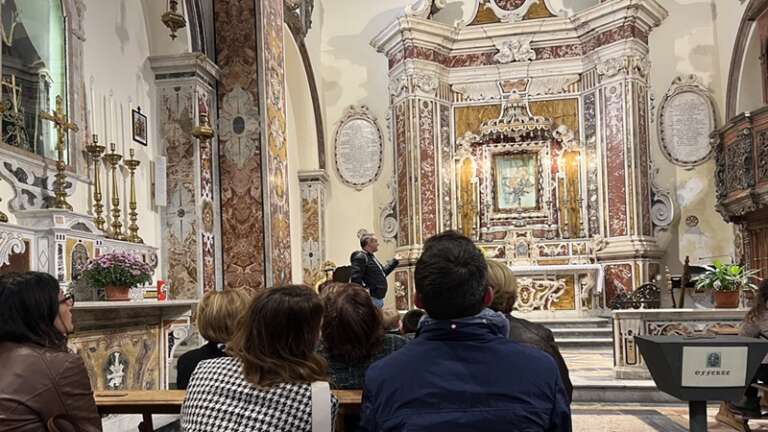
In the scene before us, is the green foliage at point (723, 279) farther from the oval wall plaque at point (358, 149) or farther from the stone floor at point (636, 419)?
the oval wall plaque at point (358, 149)

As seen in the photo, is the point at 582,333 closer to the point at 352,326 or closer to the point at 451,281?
the point at 352,326

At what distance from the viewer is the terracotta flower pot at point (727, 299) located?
744cm

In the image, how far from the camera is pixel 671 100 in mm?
13148

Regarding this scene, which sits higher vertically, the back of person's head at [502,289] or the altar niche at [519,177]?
the altar niche at [519,177]

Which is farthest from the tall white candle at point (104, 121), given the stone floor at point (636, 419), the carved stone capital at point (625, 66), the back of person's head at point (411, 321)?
the carved stone capital at point (625, 66)

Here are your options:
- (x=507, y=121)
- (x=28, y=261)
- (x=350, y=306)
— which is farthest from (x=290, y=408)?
(x=507, y=121)

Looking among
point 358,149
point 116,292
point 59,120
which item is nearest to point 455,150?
point 358,149

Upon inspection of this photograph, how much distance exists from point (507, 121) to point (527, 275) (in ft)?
9.41

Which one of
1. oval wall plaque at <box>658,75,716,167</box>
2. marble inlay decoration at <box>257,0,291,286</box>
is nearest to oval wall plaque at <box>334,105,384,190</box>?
oval wall plaque at <box>658,75,716,167</box>

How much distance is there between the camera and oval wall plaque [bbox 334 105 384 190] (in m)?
14.1

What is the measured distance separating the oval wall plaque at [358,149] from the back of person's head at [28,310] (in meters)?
11.8

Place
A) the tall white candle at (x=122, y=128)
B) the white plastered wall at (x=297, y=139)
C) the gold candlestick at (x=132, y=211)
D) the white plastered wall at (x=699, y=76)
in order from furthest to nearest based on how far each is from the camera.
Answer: the white plastered wall at (x=297, y=139) < the white plastered wall at (x=699, y=76) < the tall white candle at (x=122, y=128) < the gold candlestick at (x=132, y=211)

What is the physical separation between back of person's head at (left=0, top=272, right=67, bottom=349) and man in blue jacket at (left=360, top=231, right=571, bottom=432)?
1201 mm

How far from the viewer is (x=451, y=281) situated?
179 cm
